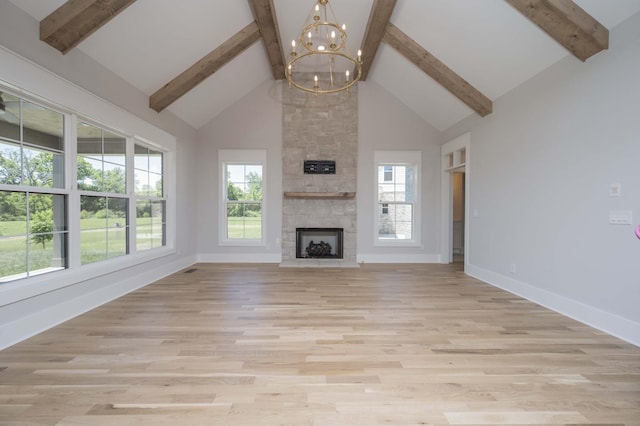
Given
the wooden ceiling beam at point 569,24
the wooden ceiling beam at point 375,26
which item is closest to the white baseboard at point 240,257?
the wooden ceiling beam at point 375,26

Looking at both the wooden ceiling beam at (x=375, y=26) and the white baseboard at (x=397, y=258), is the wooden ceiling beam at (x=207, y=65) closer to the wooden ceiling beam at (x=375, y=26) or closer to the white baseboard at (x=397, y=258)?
the wooden ceiling beam at (x=375, y=26)

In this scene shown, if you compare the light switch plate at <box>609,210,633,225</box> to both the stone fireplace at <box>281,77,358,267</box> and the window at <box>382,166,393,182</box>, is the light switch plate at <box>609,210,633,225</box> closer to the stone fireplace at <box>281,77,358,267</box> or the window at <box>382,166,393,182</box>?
the window at <box>382,166,393,182</box>

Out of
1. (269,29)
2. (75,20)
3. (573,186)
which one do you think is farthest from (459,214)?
(75,20)

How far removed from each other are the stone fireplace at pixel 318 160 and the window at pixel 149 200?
7.05ft

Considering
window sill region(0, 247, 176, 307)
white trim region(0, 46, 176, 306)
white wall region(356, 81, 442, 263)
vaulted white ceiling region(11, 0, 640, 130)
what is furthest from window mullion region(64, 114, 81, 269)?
white wall region(356, 81, 442, 263)

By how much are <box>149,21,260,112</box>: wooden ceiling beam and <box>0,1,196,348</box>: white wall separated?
0.76 feet

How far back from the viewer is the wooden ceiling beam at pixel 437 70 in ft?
12.9

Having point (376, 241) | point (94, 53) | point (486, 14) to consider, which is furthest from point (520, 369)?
point (94, 53)

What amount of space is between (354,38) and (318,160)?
7.04 feet

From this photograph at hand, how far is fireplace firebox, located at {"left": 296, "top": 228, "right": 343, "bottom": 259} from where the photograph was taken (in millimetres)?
5629

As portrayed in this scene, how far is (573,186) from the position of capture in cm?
282

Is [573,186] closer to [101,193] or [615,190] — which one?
[615,190]

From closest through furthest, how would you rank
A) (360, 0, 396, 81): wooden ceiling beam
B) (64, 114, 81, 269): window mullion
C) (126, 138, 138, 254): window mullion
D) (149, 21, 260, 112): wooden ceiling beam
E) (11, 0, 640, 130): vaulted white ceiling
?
(64, 114, 81, 269): window mullion
(11, 0, 640, 130): vaulted white ceiling
(360, 0, 396, 81): wooden ceiling beam
(126, 138, 138, 254): window mullion
(149, 21, 260, 112): wooden ceiling beam

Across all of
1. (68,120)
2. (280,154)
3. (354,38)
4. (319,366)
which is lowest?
(319,366)
